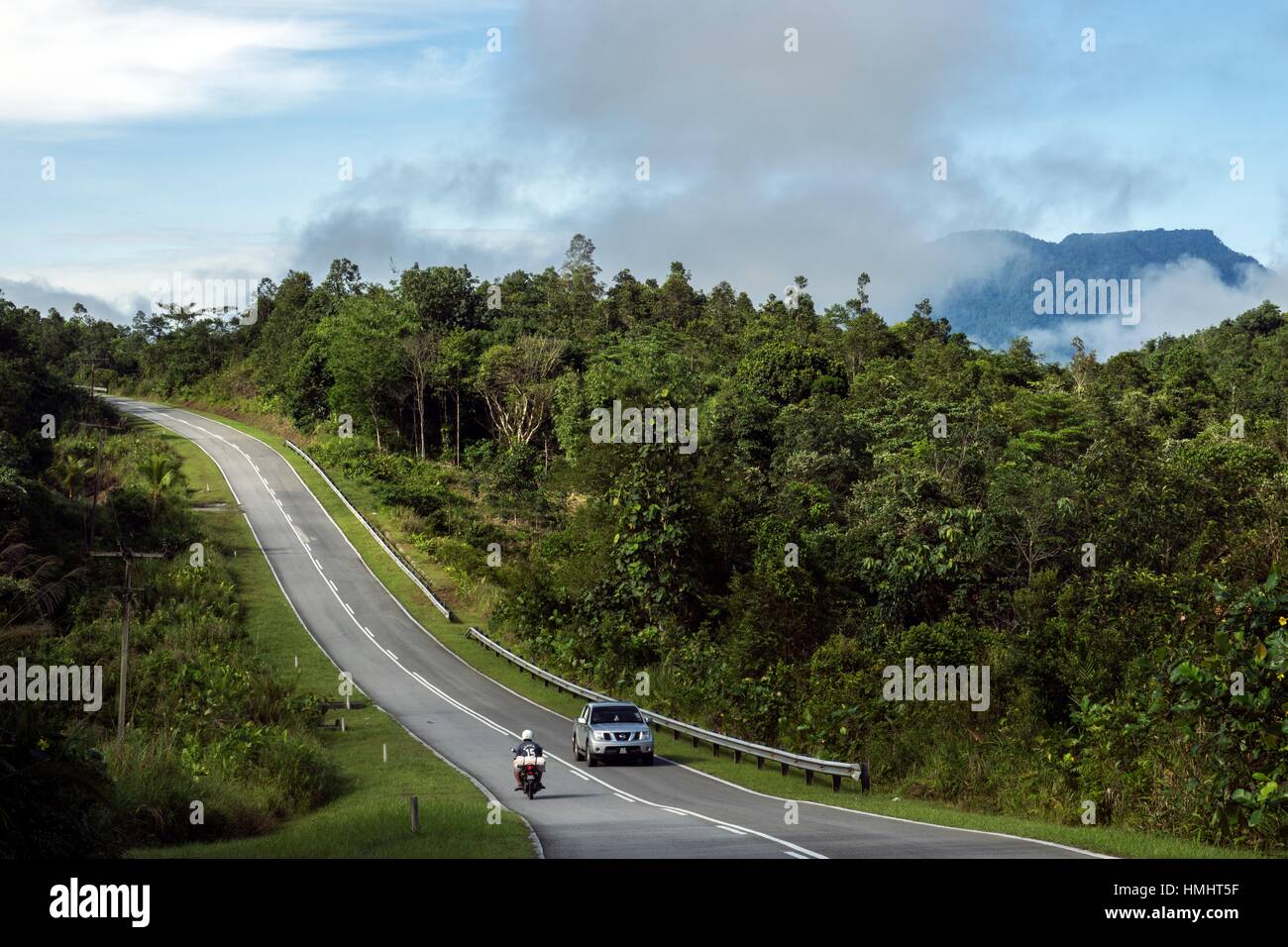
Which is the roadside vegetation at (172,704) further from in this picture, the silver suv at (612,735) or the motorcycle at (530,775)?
the silver suv at (612,735)

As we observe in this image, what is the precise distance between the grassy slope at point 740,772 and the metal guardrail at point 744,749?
0.96 feet

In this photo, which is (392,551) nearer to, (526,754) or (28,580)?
(28,580)

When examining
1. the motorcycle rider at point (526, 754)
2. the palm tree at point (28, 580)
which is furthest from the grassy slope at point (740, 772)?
the palm tree at point (28, 580)

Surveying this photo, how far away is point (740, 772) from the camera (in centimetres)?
2948

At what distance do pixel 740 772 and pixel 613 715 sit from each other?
11.8ft

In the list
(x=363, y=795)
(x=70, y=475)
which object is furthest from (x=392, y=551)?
(x=363, y=795)

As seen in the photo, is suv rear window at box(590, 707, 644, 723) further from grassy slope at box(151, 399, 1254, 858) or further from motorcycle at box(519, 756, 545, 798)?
motorcycle at box(519, 756, 545, 798)

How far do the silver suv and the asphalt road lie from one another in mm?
470

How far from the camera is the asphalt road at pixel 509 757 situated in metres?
16.6

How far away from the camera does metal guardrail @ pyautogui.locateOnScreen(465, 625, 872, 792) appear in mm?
26125

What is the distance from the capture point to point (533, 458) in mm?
78875
